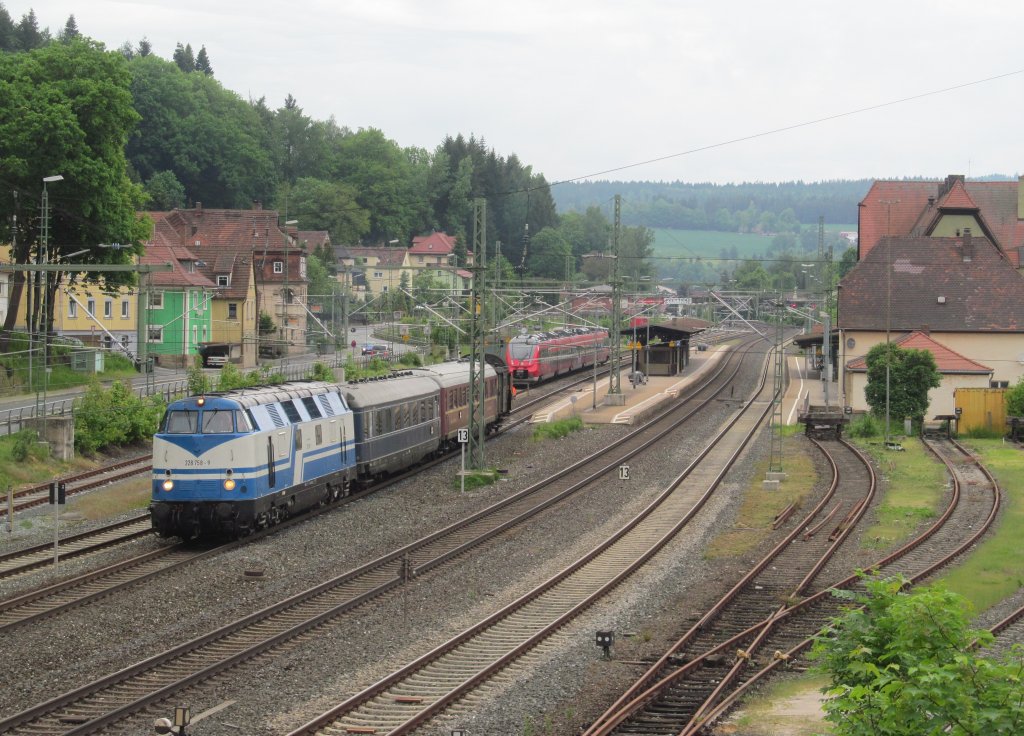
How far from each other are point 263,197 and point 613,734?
120145 mm

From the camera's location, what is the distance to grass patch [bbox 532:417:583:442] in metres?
45.5

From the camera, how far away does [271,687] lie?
603 inches

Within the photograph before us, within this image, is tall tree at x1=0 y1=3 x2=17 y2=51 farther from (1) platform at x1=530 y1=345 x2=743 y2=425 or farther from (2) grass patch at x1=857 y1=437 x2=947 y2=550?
(2) grass patch at x1=857 y1=437 x2=947 y2=550

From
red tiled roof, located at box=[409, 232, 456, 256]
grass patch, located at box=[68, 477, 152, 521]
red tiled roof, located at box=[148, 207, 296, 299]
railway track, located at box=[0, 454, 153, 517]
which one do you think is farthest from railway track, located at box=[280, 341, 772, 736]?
red tiled roof, located at box=[409, 232, 456, 256]

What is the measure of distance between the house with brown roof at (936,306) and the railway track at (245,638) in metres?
32.6

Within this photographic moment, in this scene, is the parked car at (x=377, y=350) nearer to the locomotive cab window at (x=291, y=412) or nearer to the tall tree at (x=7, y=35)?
the locomotive cab window at (x=291, y=412)

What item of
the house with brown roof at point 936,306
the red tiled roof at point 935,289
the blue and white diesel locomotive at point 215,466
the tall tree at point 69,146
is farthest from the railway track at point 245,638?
the red tiled roof at point 935,289

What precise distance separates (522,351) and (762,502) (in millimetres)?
35335

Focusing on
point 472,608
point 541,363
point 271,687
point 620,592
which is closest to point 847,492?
point 620,592

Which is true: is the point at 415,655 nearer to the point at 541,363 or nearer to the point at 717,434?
the point at 717,434

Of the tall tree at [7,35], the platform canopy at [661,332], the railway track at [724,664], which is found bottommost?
the railway track at [724,664]

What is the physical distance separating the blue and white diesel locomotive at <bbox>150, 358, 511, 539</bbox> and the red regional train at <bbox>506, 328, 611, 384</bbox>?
28.8 metres

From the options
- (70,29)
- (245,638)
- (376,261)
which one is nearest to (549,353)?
(245,638)

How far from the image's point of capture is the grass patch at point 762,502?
1034 inches
